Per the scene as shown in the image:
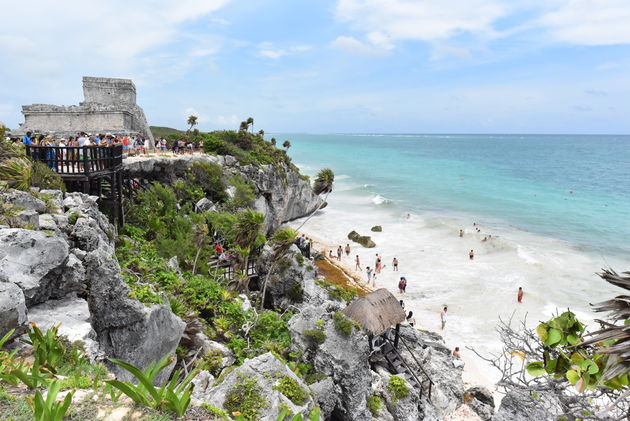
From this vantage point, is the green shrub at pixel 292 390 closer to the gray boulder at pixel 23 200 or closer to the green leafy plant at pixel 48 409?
the green leafy plant at pixel 48 409

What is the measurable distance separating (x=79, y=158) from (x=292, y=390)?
35.2 ft

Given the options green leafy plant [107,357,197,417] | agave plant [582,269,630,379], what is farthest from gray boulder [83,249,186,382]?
agave plant [582,269,630,379]

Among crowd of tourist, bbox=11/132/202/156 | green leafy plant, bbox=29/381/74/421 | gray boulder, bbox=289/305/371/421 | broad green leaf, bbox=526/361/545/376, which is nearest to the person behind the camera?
broad green leaf, bbox=526/361/545/376

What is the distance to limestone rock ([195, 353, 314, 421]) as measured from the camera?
6660 mm

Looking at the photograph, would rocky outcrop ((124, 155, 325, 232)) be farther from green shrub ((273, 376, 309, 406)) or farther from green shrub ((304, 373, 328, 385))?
green shrub ((273, 376, 309, 406))

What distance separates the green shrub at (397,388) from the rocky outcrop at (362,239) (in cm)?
2320

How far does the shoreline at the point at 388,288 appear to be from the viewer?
1762cm

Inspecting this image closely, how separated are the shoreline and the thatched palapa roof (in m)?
4.03

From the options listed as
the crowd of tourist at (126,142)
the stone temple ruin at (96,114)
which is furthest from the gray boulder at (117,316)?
the stone temple ruin at (96,114)

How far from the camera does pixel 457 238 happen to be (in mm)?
37531

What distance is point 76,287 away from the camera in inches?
288

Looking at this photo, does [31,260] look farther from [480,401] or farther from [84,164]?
[480,401]

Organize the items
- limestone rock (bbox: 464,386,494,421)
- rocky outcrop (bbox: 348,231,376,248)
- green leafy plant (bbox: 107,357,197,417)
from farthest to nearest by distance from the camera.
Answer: rocky outcrop (bbox: 348,231,376,248) → limestone rock (bbox: 464,386,494,421) → green leafy plant (bbox: 107,357,197,417)

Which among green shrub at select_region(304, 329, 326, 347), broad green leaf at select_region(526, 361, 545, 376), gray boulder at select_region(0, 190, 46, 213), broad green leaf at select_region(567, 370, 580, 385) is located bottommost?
green shrub at select_region(304, 329, 326, 347)
